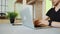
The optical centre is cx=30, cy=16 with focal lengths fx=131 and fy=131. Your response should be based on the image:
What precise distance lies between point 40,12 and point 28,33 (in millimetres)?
2738

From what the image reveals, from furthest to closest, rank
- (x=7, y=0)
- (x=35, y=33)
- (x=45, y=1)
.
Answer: (x=7, y=0), (x=45, y=1), (x=35, y=33)

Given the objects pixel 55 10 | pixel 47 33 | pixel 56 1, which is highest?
pixel 56 1

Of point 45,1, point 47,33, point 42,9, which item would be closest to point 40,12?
point 42,9

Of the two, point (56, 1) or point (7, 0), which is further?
point (7, 0)

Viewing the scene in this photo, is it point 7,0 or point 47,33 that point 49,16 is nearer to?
point 47,33

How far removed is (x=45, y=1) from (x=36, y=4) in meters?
0.24

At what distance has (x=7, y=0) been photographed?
490 centimetres

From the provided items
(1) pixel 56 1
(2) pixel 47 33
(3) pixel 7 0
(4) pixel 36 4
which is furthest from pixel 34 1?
(2) pixel 47 33

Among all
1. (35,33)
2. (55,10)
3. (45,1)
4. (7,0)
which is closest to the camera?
(35,33)

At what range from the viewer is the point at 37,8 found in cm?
346

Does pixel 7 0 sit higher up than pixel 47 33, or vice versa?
pixel 7 0

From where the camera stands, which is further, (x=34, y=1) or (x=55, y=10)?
(x=34, y=1)

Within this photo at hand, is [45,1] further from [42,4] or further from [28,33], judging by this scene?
[28,33]

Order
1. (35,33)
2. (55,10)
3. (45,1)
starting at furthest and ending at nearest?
(45,1) → (55,10) → (35,33)
